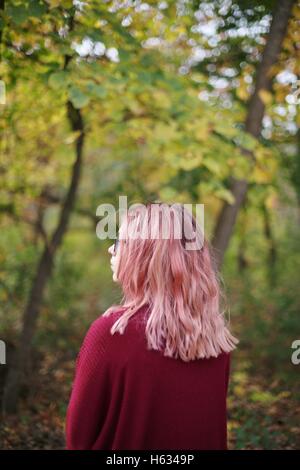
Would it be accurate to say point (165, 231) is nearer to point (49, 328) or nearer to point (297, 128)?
point (297, 128)

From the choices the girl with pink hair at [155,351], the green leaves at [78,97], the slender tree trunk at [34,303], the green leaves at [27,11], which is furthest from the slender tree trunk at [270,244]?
the girl with pink hair at [155,351]

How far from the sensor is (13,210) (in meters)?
6.69

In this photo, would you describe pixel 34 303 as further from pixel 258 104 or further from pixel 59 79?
pixel 258 104

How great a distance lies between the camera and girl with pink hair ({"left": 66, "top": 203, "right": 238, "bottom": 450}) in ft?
6.53

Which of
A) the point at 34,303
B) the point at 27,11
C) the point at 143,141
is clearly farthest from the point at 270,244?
the point at 27,11

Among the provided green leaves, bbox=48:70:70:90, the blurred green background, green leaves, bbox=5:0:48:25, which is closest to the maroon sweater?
the blurred green background

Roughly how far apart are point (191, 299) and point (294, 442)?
126 inches

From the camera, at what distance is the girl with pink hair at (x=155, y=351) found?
1990 mm

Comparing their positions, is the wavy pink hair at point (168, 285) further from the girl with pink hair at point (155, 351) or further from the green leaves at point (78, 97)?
the green leaves at point (78, 97)

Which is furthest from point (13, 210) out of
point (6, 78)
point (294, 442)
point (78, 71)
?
point (294, 442)

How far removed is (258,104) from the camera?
4953mm

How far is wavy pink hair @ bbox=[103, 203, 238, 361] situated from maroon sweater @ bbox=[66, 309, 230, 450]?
50 mm

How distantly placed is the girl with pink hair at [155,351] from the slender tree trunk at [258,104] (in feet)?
7.74

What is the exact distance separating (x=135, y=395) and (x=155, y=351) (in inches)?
7.6
